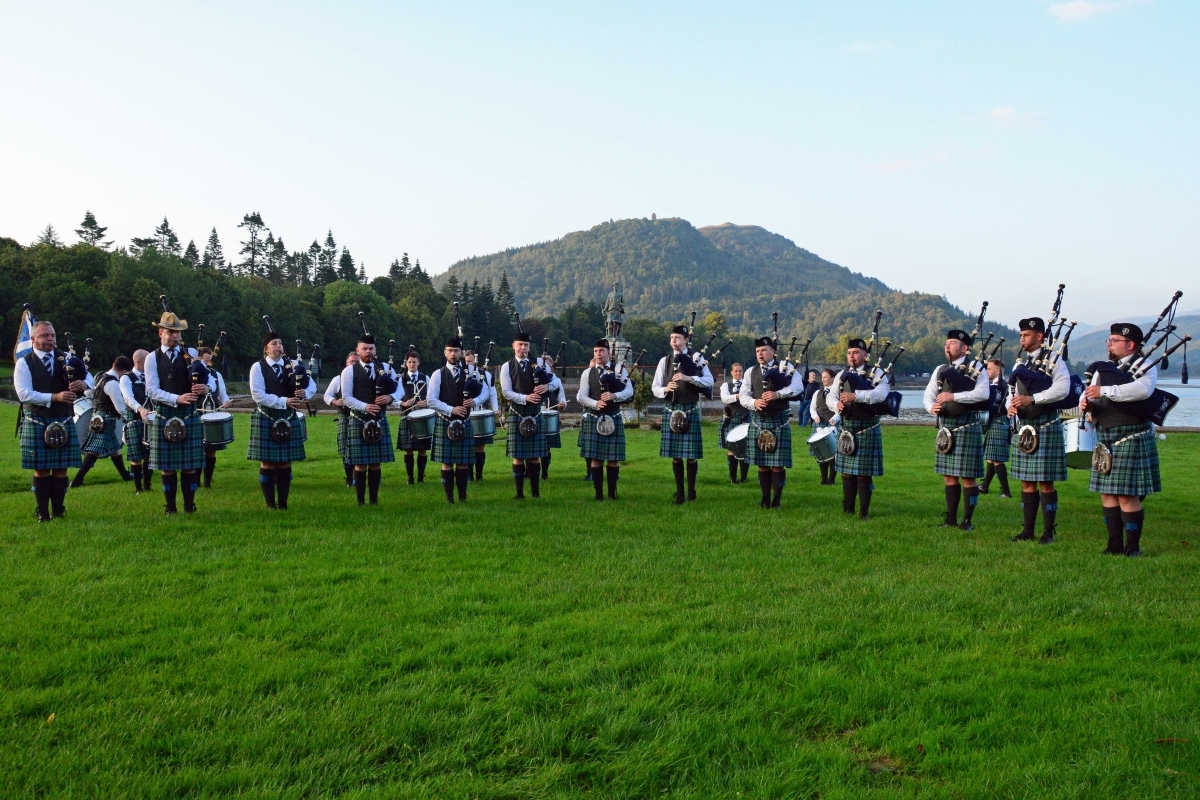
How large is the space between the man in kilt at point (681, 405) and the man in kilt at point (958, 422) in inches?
98.0

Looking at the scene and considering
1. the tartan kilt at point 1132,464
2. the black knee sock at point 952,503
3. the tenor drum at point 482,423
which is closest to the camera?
the tartan kilt at point 1132,464

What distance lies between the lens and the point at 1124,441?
6625 mm

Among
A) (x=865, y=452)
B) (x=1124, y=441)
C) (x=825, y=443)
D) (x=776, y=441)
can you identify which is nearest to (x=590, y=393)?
(x=776, y=441)

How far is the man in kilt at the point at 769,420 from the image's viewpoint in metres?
9.02

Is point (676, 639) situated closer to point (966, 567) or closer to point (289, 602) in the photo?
point (289, 602)

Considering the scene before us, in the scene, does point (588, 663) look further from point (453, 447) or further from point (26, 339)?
point (26, 339)

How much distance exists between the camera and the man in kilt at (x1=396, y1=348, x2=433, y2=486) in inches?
397

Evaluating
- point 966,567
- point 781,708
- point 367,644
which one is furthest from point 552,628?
point 966,567

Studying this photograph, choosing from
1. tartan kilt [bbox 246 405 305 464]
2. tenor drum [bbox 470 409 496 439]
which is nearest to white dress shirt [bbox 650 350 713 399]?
tenor drum [bbox 470 409 496 439]

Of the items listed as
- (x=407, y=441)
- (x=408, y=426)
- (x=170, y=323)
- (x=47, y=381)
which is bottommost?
(x=407, y=441)

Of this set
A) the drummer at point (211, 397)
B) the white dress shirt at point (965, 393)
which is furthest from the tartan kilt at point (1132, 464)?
the drummer at point (211, 397)

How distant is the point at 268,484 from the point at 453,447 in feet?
6.54

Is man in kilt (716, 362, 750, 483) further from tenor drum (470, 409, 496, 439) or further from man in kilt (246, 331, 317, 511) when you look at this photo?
man in kilt (246, 331, 317, 511)

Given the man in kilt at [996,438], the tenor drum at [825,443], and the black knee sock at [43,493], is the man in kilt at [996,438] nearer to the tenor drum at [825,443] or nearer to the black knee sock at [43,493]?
the tenor drum at [825,443]
